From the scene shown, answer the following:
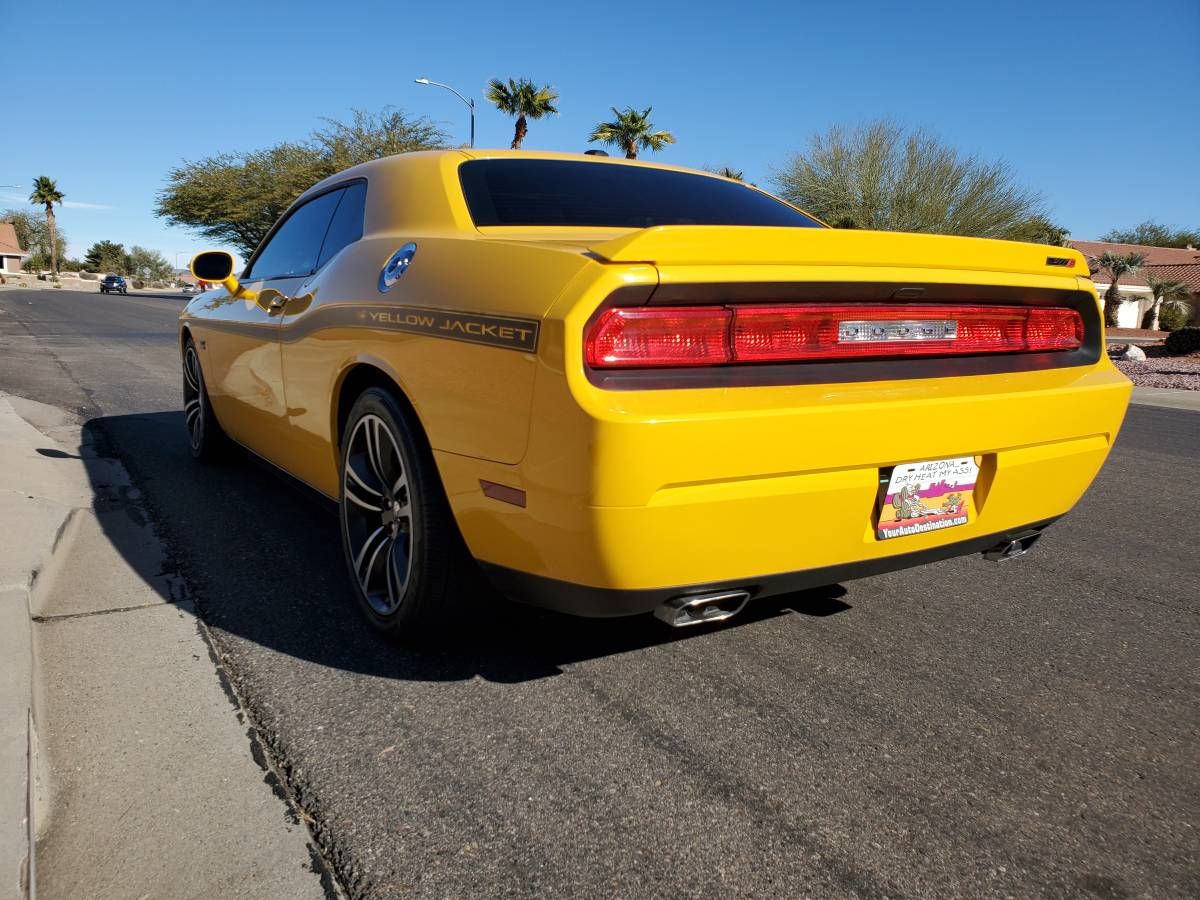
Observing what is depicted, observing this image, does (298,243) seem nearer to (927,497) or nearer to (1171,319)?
(927,497)

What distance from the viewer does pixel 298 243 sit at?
157 inches

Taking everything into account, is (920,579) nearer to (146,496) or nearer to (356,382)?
(356,382)

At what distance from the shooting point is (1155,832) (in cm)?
198

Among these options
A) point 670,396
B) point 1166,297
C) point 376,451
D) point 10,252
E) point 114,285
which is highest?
point 670,396

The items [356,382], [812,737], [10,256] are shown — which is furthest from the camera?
[10,256]

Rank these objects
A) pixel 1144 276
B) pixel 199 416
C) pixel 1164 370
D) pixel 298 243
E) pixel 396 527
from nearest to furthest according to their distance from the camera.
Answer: pixel 396 527, pixel 298 243, pixel 199 416, pixel 1164 370, pixel 1144 276

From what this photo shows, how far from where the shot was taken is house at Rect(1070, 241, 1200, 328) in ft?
166

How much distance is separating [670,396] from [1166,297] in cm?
5129

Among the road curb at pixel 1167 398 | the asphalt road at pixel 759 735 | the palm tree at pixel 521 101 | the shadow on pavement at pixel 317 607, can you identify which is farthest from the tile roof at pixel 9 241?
the asphalt road at pixel 759 735

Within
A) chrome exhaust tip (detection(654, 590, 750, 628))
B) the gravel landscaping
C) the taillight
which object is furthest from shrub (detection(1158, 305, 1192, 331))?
chrome exhaust tip (detection(654, 590, 750, 628))

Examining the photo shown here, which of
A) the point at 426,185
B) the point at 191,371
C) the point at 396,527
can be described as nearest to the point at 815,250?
the point at 426,185

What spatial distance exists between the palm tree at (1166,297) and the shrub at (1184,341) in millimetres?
22388

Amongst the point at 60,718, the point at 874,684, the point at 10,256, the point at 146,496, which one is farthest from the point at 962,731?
the point at 10,256

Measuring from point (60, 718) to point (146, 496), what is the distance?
97.9 inches
